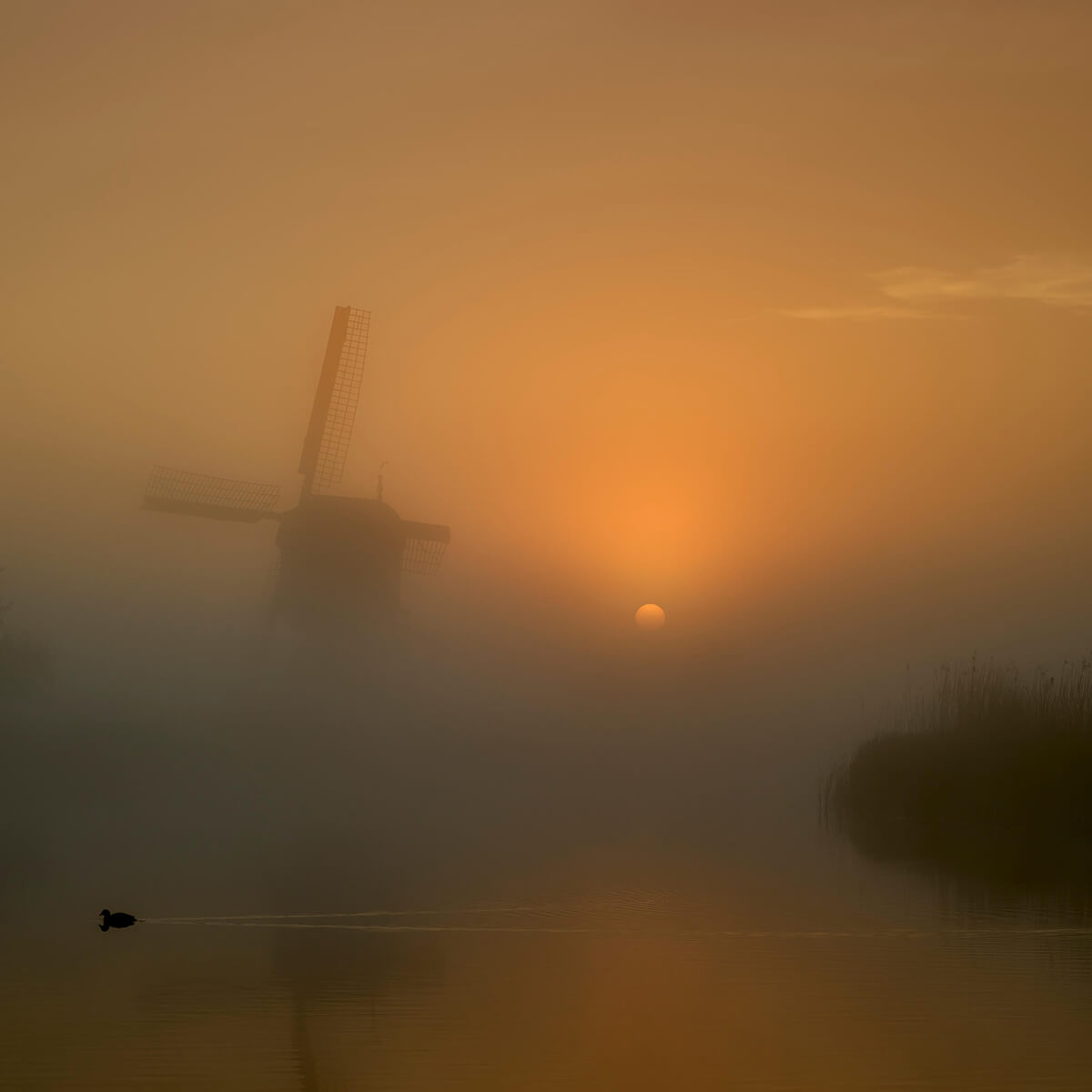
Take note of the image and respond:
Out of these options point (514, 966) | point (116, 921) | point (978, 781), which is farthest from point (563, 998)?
point (978, 781)

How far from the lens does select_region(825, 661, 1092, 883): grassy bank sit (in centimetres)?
2195

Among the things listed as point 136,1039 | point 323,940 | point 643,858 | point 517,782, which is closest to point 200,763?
point 517,782

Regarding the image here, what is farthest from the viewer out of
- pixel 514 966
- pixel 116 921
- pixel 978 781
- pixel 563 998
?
pixel 978 781

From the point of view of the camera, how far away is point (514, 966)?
39.1 ft

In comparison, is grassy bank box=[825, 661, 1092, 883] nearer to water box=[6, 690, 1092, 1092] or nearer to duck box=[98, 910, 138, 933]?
water box=[6, 690, 1092, 1092]

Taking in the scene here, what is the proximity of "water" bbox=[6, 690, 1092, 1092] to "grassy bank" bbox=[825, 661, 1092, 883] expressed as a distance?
1.39 metres

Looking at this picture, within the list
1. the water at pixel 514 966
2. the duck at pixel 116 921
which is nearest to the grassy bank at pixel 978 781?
the water at pixel 514 966

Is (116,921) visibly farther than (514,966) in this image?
Yes

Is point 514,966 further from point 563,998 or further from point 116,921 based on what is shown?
point 116,921

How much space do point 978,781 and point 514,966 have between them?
13.7 metres

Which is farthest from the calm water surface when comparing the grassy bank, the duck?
the grassy bank

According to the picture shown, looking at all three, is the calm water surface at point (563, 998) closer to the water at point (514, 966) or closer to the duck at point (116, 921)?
the water at point (514, 966)

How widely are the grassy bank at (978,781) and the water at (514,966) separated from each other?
1386mm

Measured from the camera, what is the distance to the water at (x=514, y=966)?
8656mm
